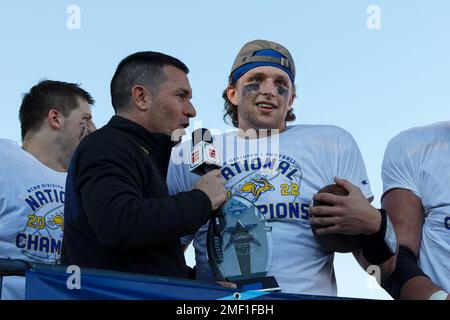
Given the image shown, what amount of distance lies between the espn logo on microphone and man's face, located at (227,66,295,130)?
854 millimetres

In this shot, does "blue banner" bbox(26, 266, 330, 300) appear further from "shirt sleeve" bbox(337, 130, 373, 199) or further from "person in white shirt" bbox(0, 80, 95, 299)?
"person in white shirt" bbox(0, 80, 95, 299)

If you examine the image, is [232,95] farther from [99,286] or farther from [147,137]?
[99,286]

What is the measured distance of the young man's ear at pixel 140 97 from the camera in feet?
14.3

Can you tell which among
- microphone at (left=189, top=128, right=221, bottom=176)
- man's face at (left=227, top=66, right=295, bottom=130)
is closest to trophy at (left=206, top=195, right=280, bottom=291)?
microphone at (left=189, top=128, right=221, bottom=176)

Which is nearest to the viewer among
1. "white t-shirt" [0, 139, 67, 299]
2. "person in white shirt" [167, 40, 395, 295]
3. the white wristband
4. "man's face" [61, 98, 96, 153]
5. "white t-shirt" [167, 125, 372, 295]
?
the white wristband

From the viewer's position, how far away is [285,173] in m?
4.52

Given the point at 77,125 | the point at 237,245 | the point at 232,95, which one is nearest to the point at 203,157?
the point at 237,245

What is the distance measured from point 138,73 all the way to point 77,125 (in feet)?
5.42

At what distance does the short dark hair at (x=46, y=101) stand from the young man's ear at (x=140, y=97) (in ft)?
5.76

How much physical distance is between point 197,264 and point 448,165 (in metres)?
1.48

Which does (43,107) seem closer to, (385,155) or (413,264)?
(385,155)

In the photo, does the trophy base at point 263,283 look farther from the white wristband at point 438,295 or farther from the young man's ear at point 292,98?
the young man's ear at point 292,98

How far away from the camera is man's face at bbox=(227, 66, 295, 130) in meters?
4.86

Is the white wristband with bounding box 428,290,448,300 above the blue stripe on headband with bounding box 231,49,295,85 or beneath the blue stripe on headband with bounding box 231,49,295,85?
beneath
